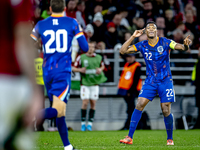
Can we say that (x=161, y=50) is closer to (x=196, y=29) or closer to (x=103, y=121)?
(x=103, y=121)

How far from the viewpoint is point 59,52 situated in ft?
17.2

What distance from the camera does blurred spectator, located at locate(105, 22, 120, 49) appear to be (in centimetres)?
1310

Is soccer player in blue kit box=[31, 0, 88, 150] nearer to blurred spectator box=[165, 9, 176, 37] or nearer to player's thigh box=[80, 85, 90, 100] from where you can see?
player's thigh box=[80, 85, 90, 100]

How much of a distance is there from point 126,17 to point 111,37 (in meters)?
1.64

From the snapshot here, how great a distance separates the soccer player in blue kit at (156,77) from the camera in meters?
6.84

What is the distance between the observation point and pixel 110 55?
43.1 ft

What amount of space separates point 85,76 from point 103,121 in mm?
2104

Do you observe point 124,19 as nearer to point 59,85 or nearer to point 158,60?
point 158,60

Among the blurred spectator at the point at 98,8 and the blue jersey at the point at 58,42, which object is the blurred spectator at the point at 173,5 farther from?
the blue jersey at the point at 58,42

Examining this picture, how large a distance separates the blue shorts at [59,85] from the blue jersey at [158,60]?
7.25 ft

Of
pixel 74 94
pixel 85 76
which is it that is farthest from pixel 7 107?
pixel 74 94

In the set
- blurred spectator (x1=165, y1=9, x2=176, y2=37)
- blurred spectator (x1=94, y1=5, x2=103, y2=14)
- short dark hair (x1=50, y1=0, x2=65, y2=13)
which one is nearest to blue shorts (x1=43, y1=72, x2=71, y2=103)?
short dark hair (x1=50, y1=0, x2=65, y2=13)

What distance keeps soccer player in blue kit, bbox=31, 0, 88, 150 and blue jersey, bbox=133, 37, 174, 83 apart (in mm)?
2053

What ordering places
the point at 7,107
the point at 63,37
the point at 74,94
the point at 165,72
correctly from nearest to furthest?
the point at 7,107 → the point at 63,37 → the point at 165,72 → the point at 74,94
